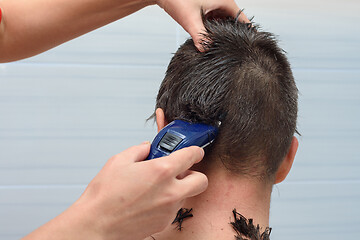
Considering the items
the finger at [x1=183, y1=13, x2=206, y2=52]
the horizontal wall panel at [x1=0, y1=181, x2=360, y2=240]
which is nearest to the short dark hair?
the finger at [x1=183, y1=13, x2=206, y2=52]

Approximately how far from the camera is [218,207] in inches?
28.8

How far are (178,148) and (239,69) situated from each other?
8.0 inches

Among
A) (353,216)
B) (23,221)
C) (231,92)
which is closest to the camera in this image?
(231,92)

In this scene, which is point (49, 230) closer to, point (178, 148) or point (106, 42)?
point (178, 148)

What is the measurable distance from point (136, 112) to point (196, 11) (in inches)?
29.1

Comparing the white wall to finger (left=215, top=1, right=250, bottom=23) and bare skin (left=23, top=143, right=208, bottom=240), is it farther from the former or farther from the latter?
bare skin (left=23, top=143, right=208, bottom=240)

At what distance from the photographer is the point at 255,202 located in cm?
75

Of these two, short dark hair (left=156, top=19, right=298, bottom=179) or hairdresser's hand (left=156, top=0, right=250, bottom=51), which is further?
hairdresser's hand (left=156, top=0, right=250, bottom=51)

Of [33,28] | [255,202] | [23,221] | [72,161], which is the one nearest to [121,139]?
[72,161]

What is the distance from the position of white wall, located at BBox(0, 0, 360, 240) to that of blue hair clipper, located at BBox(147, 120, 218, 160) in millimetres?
863

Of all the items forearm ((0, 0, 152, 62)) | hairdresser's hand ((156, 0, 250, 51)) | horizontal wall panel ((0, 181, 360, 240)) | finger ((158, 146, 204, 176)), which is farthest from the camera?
horizontal wall panel ((0, 181, 360, 240))

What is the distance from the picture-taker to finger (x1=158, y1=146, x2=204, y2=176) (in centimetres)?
59

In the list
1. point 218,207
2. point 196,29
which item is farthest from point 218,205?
point 196,29

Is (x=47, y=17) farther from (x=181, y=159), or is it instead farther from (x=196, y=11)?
(x=181, y=159)
